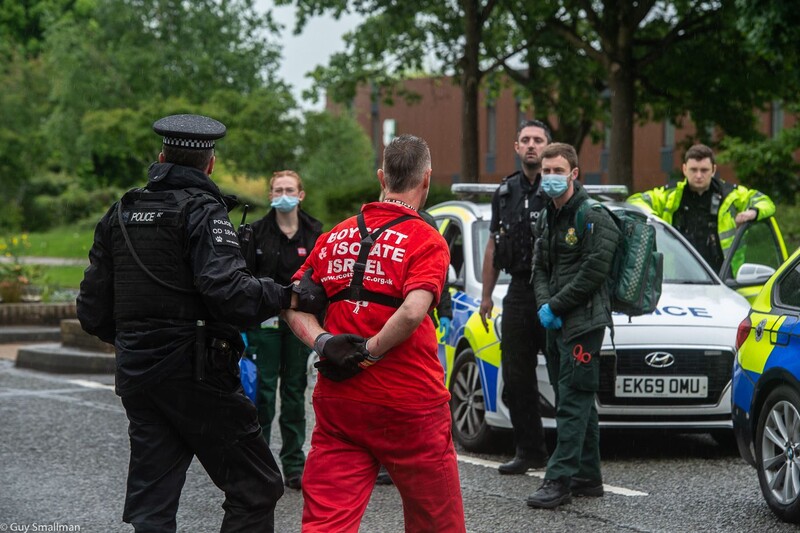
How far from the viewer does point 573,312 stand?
689 cm

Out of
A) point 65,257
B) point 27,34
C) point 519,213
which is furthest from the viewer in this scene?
point 27,34

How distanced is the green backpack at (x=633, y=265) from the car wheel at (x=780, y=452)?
0.84 metres

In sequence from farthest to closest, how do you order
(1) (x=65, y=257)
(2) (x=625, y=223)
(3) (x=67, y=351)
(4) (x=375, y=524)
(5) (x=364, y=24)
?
(1) (x=65, y=257) < (5) (x=364, y=24) < (3) (x=67, y=351) < (2) (x=625, y=223) < (4) (x=375, y=524)

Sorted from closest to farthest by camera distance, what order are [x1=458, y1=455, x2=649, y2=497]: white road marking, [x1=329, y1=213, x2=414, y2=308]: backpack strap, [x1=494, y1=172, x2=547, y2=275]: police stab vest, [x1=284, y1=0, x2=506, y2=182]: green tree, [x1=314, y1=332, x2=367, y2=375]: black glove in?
1. [x1=314, y1=332, x2=367, y2=375]: black glove
2. [x1=329, y1=213, x2=414, y2=308]: backpack strap
3. [x1=458, y1=455, x2=649, y2=497]: white road marking
4. [x1=494, y1=172, x2=547, y2=275]: police stab vest
5. [x1=284, y1=0, x2=506, y2=182]: green tree

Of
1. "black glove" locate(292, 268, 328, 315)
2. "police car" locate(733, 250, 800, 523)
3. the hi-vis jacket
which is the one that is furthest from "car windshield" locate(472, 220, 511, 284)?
"black glove" locate(292, 268, 328, 315)

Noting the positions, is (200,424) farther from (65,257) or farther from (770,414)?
(65,257)

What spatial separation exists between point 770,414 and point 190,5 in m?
34.1

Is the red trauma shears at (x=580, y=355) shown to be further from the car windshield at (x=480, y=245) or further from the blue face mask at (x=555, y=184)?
the car windshield at (x=480, y=245)

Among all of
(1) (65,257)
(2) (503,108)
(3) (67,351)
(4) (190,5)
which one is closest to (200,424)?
(3) (67,351)

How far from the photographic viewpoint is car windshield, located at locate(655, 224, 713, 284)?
9.26 metres

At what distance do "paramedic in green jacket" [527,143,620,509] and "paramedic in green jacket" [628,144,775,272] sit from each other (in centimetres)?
280

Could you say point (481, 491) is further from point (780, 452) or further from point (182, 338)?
point (182, 338)

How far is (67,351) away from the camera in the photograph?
13836 mm

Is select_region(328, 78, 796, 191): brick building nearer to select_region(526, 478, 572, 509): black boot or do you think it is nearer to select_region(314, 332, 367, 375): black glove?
select_region(526, 478, 572, 509): black boot
